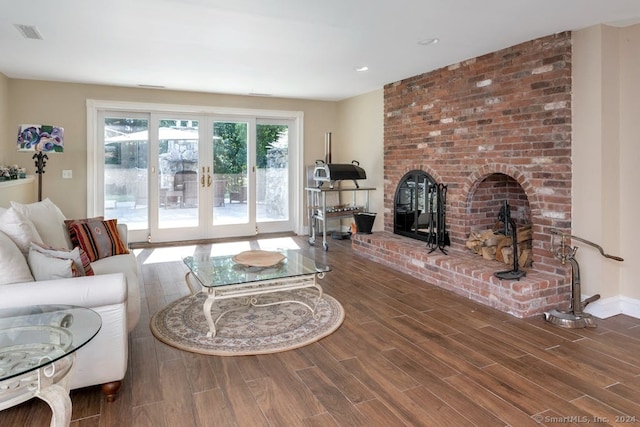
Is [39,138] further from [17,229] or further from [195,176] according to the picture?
[17,229]

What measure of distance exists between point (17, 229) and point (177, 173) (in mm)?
4019

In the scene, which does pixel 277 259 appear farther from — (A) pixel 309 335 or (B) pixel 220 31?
(B) pixel 220 31

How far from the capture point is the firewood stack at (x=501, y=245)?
3.93 metres

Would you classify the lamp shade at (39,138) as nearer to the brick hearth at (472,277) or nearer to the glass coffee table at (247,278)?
the glass coffee table at (247,278)

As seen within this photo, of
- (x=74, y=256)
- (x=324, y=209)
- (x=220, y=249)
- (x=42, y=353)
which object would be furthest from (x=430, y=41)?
(x=220, y=249)

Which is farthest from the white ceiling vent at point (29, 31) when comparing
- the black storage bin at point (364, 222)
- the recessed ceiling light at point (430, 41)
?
the black storage bin at point (364, 222)

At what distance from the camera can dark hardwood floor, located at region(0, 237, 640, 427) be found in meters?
1.98

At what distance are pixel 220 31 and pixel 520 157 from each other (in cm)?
285

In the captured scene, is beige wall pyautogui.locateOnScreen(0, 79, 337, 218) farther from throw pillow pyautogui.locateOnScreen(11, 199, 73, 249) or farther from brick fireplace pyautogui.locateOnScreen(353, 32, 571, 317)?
brick fireplace pyautogui.locateOnScreen(353, 32, 571, 317)

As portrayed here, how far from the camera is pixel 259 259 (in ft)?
11.0

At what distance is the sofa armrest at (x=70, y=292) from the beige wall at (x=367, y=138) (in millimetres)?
4469

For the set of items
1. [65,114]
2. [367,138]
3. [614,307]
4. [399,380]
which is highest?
[65,114]

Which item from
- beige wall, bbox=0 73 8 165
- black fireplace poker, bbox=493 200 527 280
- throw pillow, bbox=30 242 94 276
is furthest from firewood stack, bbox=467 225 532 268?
beige wall, bbox=0 73 8 165

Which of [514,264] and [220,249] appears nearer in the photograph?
[514,264]
